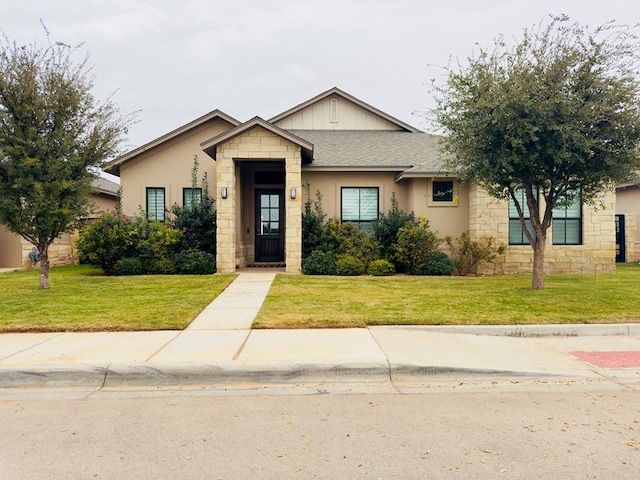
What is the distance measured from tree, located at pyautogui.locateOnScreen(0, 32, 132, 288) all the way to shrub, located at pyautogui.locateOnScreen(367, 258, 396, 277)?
8.06 m

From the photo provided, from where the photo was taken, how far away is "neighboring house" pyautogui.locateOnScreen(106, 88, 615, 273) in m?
14.4

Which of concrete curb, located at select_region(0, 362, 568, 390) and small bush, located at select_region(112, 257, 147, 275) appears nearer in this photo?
concrete curb, located at select_region(0, 362, 568, 390)

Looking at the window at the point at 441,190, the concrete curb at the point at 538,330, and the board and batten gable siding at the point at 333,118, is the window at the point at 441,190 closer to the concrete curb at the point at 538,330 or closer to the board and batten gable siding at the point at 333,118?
the board and batten gable siding at the point at 333,118

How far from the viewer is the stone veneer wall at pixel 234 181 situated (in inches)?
563

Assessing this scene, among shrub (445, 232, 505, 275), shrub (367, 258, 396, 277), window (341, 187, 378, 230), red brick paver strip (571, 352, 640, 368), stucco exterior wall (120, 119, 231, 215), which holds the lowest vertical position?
red brick paver strip (571, 352, 640, 368)

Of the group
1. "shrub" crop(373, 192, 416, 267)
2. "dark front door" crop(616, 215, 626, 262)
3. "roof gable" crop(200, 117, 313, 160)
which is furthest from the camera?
"dark front door" crop(616, 215, 626, 262)

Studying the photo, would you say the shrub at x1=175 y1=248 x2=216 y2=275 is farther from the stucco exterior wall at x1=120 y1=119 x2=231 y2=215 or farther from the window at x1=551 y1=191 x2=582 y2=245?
the window at x1=551 y1=191 x2=582 y2=245

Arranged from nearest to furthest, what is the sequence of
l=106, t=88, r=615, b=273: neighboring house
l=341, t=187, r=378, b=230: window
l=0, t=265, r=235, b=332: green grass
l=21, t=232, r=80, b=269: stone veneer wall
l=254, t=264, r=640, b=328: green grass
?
l=0, t=265, r=235, b=332: green grass < l=254, t=264, r=640, b=328: green grass < l=106, t=88, r=615, b=273: neighboring house < l=341, t=187, r=378, b=230: window < l=21, t=232, r=80, b=269: stone veneer wall

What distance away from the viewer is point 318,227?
1529 cm

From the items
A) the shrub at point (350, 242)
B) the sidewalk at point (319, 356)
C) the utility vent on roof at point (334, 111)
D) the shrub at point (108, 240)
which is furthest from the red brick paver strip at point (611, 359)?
the utility vent on roof at point (334, 111)

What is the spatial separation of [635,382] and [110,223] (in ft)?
45.6

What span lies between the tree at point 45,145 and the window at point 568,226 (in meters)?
13.9

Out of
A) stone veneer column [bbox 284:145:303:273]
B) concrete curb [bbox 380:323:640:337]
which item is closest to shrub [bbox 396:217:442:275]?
stone veneer column [bbox 284:145:303:273]

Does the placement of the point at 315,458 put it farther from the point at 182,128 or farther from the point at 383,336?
the point at 182,128
